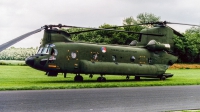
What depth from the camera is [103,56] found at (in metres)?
25.7

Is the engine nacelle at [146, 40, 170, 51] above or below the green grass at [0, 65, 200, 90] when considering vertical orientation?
above

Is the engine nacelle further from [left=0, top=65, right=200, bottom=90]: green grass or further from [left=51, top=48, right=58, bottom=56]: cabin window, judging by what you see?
[left=51, top=48, right=58, bottom=56]: cabin window

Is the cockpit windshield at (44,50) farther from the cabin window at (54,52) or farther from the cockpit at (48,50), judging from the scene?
the cabin window at (54,52)

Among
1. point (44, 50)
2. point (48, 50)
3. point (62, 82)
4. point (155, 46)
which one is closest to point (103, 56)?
point (62, 82)

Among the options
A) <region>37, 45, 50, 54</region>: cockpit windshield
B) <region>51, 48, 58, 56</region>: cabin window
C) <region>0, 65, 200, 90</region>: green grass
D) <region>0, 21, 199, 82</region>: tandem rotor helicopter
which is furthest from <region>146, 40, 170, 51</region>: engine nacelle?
<region>37, 45, 50, 54</region>: cockpit windshield

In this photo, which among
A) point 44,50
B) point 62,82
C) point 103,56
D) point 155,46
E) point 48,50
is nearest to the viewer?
point 48,50

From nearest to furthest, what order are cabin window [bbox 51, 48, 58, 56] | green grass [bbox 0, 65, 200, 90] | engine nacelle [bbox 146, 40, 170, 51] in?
1. green grass [bbox 0, 65, 200, 90]
2. cabin window [bbox 51, 48, 58, 56]
3. engine nacelle [bbox 146, 40, 170, 51]

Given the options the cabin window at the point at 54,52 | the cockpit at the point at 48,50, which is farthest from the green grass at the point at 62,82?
the cockpit at the point at 48,50

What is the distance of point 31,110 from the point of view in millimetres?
9969

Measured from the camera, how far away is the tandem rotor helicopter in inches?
917

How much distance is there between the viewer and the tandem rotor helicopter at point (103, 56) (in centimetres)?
2328

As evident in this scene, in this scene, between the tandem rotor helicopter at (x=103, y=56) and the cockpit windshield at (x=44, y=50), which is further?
the tandem rotor helicopter at (x=103, y=56)

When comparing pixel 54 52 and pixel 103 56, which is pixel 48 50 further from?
pixel 103 56

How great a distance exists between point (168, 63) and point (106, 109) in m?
20.6
